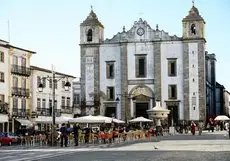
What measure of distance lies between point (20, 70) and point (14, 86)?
1985 millimetres

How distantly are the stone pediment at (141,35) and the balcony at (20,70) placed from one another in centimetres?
1537

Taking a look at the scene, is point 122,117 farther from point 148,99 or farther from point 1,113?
point 1,113

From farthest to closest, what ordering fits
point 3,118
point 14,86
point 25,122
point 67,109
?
1. point 67,109
2. point 25,122
3. point 14,86
4. point 3,118

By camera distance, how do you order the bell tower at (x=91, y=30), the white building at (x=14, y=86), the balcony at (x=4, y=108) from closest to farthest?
the balcony at (x=4, y=108)
the white building at (x=14, y=86)
the bell tower at (x=91, y=30)

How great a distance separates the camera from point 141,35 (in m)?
74.2

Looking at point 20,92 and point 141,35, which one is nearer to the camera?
point 20,92

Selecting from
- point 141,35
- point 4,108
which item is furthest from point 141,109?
point 4,108

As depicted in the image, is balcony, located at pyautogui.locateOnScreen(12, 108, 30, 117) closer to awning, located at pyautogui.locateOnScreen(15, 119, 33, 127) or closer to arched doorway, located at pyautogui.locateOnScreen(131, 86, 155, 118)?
awning, located at pyautogui.locateOnScreen(15, 119, 33, 127)

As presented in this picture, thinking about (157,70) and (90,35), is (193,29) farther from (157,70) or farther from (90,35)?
(90,35)

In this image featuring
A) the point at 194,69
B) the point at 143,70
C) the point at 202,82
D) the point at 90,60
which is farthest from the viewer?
the point at 90,60

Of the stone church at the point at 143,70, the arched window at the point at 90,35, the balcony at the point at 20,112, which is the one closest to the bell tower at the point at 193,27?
the stone church at the point at 143,70

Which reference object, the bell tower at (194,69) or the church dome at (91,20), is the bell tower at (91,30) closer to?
the church dome at (91,20)

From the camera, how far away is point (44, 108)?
2749 inches

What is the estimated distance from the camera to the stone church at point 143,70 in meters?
71.4
